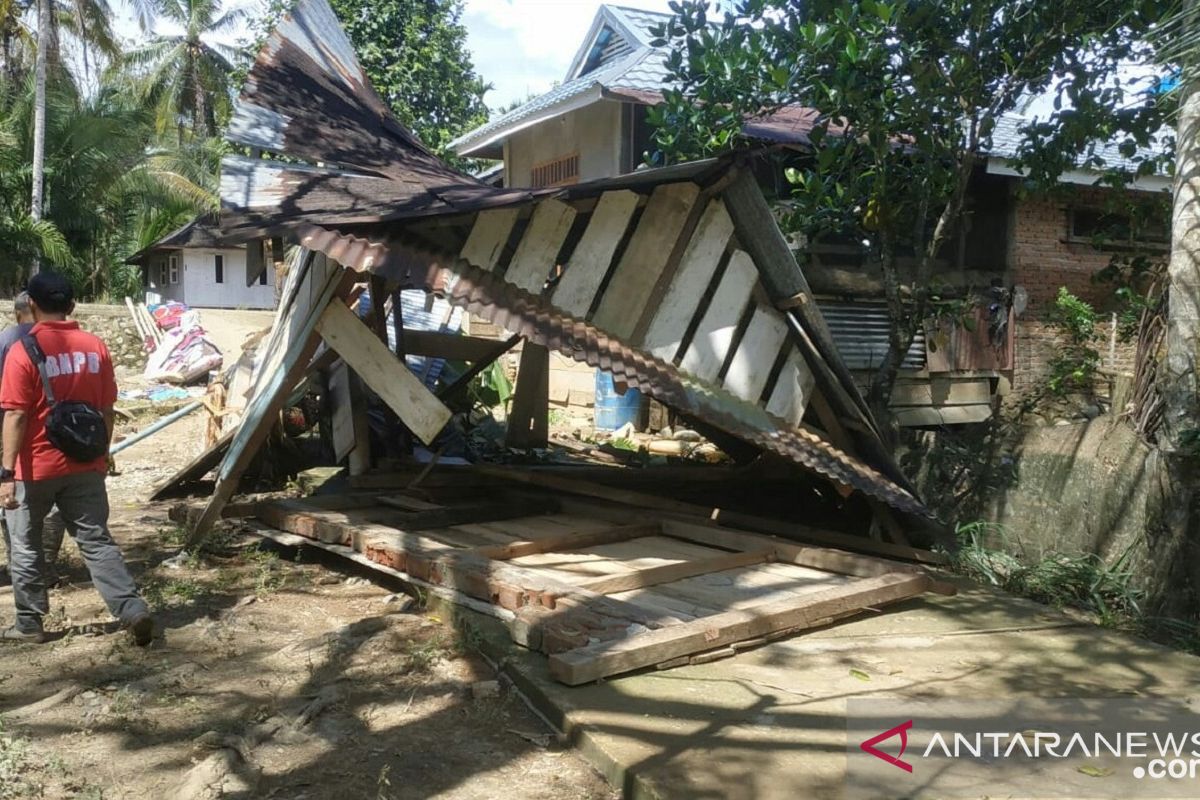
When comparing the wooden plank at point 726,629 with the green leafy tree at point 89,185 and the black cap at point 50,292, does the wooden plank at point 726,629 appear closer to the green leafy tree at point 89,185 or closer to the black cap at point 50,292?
the black cap at point 50,292

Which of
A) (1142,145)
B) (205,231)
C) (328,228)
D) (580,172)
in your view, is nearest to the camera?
(328,228)

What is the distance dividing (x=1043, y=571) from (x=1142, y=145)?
323cm

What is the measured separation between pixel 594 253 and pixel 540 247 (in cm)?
32

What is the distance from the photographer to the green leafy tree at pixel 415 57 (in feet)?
69.6

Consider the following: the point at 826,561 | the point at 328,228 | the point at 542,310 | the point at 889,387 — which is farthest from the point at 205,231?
the point at 889,387

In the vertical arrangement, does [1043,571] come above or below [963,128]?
below

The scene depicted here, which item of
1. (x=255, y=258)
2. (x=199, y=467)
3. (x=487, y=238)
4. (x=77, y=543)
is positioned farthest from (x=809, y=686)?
(x=199, y=467)

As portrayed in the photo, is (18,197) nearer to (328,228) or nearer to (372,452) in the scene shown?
(372,452)

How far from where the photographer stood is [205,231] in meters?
5.52

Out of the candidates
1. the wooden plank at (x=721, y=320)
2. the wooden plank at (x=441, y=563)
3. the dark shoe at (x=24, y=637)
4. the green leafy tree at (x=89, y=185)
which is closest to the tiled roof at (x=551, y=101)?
the wooden plank at (x=721, y=320)

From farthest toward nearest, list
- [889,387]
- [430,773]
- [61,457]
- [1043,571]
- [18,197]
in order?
1. [18,197]
2. [889,387]
3. [1043,571]
4. [61,457]
5. [430,773]

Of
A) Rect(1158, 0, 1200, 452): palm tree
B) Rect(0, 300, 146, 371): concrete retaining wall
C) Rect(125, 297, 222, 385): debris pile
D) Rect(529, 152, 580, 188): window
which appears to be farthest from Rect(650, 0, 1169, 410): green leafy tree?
Rect(0, 300, 146, 371): concrete retaining wall

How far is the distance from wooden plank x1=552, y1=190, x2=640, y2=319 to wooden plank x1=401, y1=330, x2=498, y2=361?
313cm

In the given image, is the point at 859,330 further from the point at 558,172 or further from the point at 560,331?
the point at 560,331
